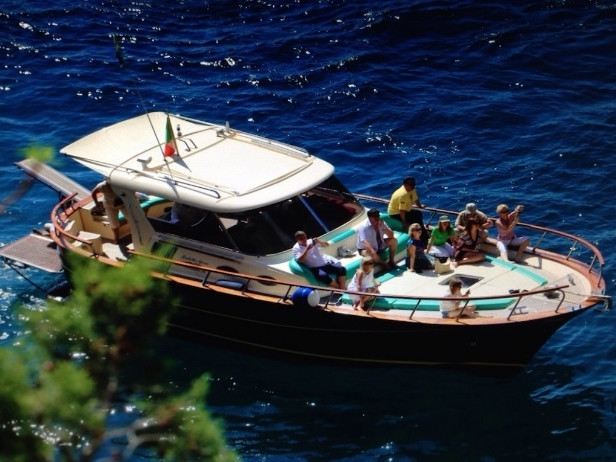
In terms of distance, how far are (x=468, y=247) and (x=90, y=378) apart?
10.9 metres

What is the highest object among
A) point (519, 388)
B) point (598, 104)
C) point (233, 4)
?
point (233, 4)

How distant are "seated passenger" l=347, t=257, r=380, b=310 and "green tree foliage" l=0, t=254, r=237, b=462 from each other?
763 cm

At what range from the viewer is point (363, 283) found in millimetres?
16578

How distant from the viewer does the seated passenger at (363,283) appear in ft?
53.8

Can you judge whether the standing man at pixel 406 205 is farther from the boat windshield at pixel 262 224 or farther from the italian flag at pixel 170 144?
the italian flag at pixel 170 144

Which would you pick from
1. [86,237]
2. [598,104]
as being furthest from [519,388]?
[598,104]

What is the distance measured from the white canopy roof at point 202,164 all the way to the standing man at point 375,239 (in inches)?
51.3

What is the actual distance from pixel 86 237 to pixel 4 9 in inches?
752

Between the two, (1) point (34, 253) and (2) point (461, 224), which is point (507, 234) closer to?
(2) point (461, 224)

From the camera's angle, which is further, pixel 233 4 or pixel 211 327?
pixel 233 4

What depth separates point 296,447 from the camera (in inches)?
618

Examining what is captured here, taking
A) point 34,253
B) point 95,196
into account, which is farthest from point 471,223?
point 34,253

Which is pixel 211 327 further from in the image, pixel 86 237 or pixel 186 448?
pixel 186 448

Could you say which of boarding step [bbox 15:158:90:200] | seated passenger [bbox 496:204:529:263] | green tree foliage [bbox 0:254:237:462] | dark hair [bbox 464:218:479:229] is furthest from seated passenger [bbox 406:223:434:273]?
green tree foliage [bbox 0:254:237:462]
